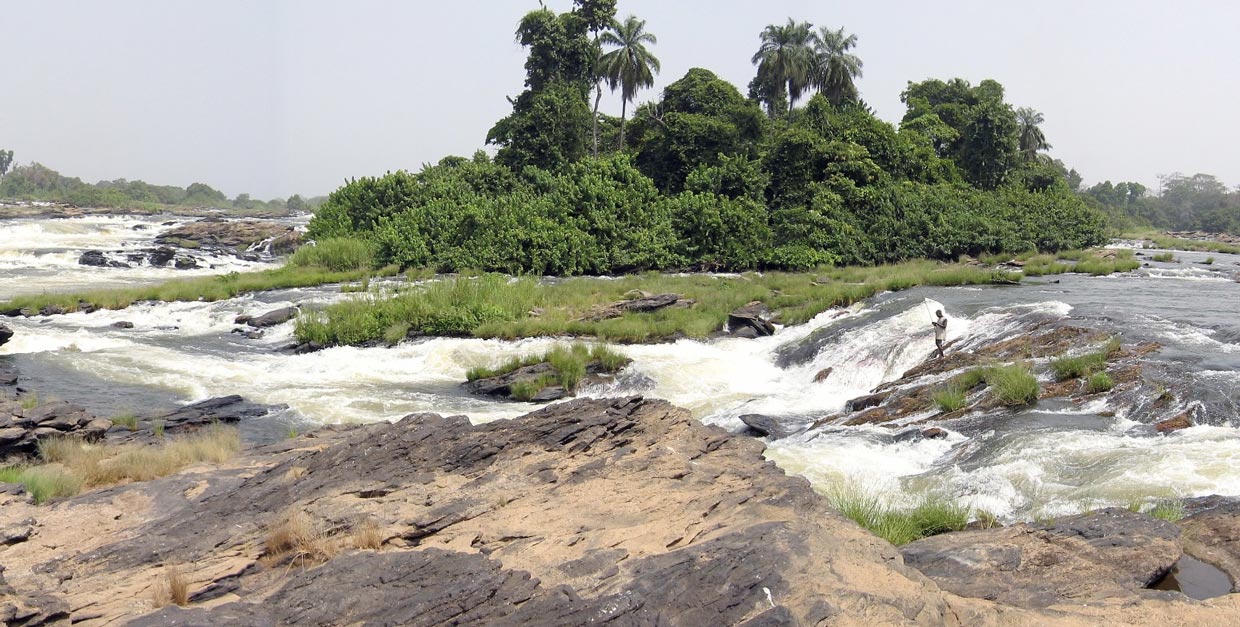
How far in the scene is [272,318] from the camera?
2289 cm

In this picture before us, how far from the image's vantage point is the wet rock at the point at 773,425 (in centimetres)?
1236

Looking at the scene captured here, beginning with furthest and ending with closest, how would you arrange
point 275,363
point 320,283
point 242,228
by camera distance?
point 242,228 < point 320,283 < point 275,363

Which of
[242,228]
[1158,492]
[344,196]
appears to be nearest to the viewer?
[1158,492]

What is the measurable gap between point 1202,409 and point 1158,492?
2984 mm

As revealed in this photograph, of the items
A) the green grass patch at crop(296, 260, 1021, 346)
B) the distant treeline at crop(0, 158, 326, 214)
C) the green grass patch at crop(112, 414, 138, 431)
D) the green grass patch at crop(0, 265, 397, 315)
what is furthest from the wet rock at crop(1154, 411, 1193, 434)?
the distant treeline at crop(0, 158, 326, 214)

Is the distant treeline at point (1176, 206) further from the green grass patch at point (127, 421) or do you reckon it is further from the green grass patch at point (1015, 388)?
the green grass patch at point (127, 421)

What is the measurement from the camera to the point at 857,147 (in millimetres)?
37875

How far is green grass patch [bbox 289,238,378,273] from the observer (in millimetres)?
33969

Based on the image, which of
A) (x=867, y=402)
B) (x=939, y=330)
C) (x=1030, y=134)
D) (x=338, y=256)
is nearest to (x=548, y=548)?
(x=867, y=402)

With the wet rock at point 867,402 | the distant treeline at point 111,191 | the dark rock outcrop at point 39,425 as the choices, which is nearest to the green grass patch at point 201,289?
the dark rock outcrop at point 39,425

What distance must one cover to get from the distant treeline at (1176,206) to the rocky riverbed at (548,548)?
2885 inches

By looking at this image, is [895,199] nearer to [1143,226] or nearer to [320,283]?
[320,283]

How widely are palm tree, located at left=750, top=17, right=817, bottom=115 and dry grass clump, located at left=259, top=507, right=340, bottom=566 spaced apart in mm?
45642

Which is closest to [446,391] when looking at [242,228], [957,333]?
[957,333]
